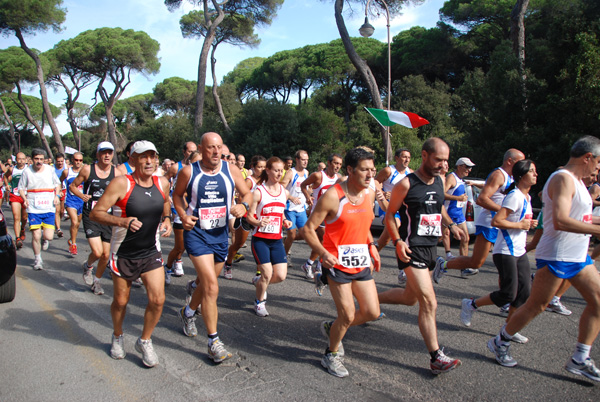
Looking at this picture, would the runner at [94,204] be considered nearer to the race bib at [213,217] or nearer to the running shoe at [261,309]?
the running shoe at [261,309]

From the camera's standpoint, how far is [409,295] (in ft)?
13.0

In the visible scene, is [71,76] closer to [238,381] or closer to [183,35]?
[183,35]

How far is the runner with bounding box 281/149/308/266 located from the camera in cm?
711

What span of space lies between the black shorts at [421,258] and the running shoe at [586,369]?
1287 millimetres

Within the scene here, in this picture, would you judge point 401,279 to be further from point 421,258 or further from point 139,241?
point 139,241

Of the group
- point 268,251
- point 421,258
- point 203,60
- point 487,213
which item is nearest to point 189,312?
point 268,251

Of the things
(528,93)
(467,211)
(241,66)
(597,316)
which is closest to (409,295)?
(597,316)

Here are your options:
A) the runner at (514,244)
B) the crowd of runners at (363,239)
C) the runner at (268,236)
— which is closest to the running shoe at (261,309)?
the runner at (268,236)

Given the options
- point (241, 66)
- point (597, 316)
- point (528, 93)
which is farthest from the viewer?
point (241, 66)

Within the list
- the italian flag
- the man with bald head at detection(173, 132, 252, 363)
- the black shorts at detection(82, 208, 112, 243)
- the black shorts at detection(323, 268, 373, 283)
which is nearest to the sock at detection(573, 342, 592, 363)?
the black shorts at detection(323, 268, 373, 283)

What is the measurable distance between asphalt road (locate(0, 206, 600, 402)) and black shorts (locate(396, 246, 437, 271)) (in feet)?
2.80

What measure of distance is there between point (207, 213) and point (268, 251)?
118cm

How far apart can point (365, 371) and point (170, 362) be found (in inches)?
65.0

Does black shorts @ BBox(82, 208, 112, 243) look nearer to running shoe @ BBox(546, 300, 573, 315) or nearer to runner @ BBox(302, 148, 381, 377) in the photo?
runner @ BBox(302, 148, 381, 377)
